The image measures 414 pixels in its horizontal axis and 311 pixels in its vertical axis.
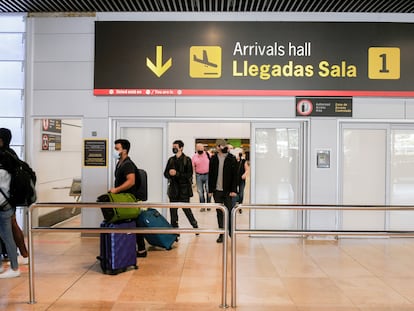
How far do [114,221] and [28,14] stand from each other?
4139mm

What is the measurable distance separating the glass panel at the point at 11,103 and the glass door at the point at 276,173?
12.5 ft

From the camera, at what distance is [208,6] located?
6.56m

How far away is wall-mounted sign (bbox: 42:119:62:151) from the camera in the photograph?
7250 mm

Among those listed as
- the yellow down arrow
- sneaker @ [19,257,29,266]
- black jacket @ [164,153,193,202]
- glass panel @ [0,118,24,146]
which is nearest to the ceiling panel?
the yellow down arrow

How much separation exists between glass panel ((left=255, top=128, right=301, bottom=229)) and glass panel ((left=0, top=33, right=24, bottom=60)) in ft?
13.5

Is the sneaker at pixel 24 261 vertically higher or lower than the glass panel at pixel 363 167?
lower

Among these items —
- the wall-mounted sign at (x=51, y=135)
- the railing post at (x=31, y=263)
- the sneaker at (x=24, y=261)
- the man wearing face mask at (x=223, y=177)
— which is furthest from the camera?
the wall-mounted sign at (x=51, y=135)

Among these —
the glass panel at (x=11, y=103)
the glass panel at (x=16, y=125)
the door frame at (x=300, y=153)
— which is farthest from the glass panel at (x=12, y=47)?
the door frame at (x=300, y=153)

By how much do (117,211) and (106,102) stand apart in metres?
2.72

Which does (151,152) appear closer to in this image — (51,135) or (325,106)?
(51,135)

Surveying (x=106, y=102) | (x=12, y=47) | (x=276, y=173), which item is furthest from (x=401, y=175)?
(x=12, y=47)

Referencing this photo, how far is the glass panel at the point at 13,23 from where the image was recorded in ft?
22.3

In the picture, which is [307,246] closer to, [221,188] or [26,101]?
A: [221,188]

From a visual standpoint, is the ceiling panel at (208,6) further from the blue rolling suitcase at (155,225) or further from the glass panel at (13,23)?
the blue rolling suitcase at (155,225)
